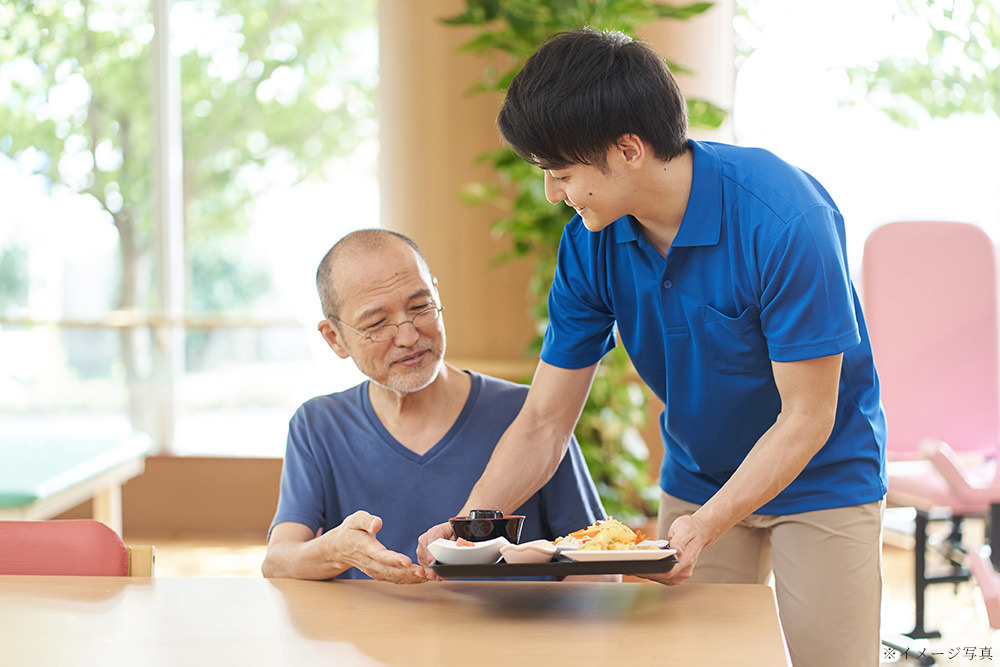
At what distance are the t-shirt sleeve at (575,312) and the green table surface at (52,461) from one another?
1.69 metres

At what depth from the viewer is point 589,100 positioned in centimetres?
130

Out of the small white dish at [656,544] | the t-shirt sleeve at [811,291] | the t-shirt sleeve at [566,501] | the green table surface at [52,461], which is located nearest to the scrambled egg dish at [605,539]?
the small white dish at [656,544]

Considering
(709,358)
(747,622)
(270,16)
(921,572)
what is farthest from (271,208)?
(747,622)

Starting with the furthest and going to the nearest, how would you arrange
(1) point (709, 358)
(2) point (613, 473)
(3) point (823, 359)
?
(2) point (613, 473) < (1) point (709, 358) < (3) point (823, 359)

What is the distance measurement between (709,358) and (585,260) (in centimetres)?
26

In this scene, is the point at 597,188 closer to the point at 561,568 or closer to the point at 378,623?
the point at 561,568

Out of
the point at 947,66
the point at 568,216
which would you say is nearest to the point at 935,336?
the point at 568,216

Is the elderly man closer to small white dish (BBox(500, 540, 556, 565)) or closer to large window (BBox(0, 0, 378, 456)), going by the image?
small white dish (BBox(500, 540, 556, 565))

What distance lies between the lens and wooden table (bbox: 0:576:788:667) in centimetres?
112

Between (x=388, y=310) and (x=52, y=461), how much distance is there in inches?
72.2

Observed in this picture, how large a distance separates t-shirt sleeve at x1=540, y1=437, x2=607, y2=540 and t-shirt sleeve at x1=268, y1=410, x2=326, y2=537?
405 millimetres

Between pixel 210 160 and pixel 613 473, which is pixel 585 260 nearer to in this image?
pixel 613 473

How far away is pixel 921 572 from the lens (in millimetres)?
2787

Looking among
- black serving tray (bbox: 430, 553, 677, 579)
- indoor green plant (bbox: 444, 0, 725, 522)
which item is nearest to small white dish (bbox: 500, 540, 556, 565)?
black serving tray (bbox: 430, 553, 677, 579)
